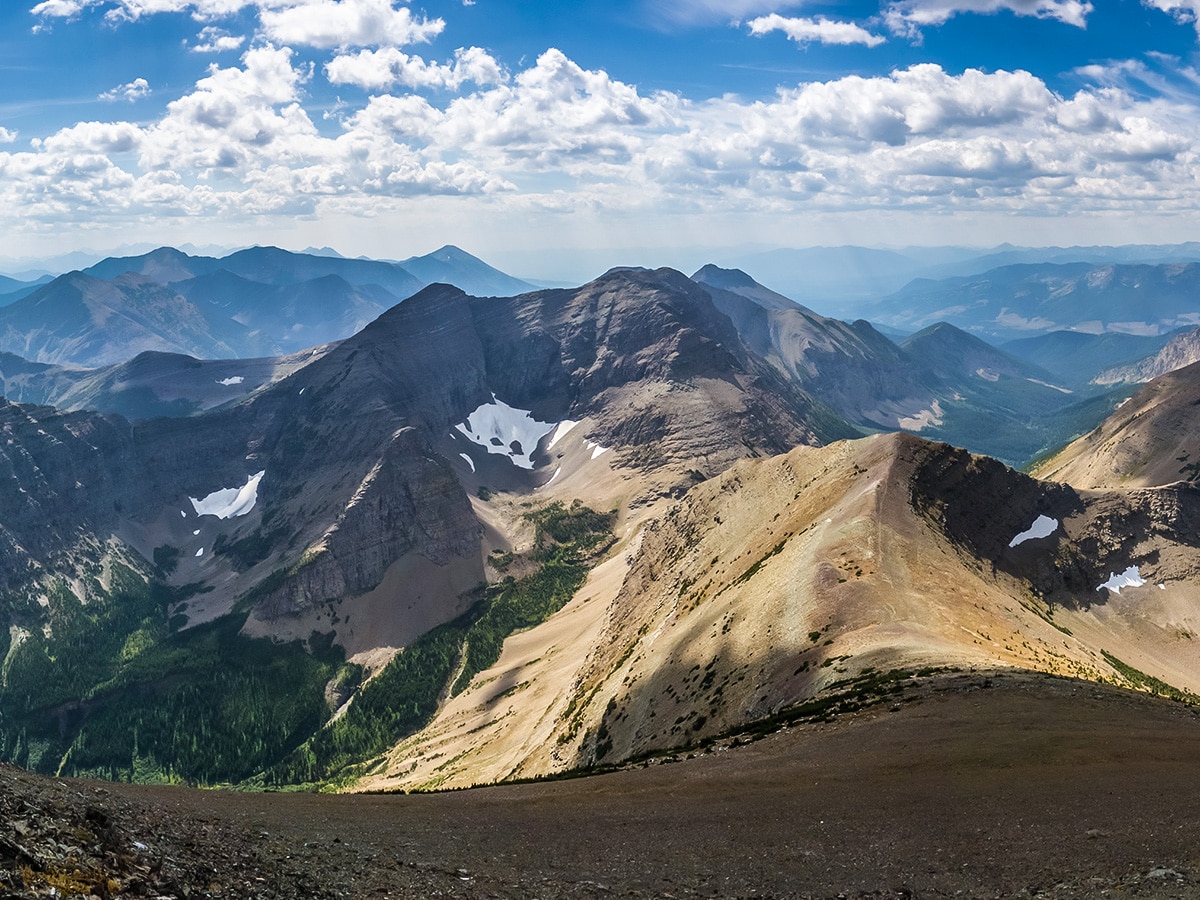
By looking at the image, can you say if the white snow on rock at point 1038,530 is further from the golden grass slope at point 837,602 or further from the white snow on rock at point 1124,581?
the white snow on rock at point 1124,581

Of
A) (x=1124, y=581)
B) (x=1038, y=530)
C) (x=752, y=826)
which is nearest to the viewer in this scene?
(x=752, y=826)

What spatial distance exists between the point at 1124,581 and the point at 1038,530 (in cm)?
1589

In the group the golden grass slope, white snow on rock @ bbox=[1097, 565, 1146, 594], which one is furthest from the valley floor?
white snow on rock @ bbox=[1097, 565, 1146, 594]

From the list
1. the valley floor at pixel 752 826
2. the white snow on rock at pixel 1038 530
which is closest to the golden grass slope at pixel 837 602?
the white snow on rock at pixel 1038 530

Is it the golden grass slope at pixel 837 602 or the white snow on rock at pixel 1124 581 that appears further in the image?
the white snow on rock at pixel 1124 581

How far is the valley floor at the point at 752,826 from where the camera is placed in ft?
81.6

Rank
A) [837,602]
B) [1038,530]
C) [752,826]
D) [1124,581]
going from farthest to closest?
[1038,530]
[1124,581]
[837,602]
[752,826]

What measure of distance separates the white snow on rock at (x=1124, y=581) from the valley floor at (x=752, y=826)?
285 ft

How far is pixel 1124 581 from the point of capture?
12206cm

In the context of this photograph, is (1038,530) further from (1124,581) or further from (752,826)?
(752,826)

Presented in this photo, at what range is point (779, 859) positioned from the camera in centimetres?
3116

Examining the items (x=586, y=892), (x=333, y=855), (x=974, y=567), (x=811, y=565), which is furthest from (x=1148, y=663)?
(x=333, y=855)

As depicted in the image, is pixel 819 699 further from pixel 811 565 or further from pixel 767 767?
pixel 811 565

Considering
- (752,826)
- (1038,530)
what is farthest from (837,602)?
(1038,530)
